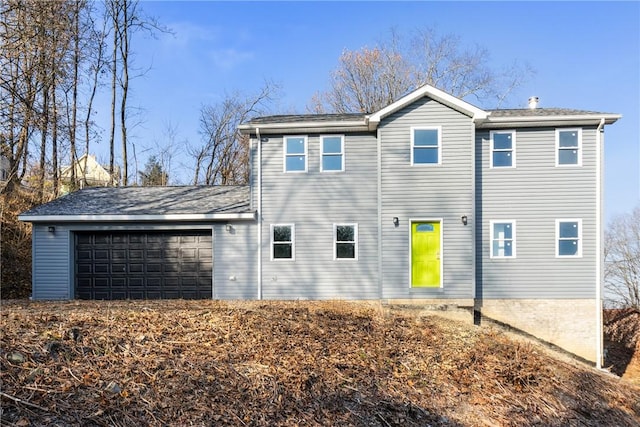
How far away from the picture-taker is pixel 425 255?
10.4 metres

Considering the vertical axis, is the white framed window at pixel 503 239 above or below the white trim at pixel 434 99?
below

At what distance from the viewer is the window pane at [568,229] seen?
10672 mm

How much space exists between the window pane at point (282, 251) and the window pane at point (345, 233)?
146cm

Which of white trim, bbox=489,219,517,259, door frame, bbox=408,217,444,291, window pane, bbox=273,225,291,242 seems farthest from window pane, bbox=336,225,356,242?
white trim, bbox=489,219,517,259

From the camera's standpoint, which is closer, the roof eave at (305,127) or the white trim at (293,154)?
the roof eave at (305,127)

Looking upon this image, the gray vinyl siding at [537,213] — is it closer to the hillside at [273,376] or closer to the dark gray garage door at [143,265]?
the hillside at [273,376]

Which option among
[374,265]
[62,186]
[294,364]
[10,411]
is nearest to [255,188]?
[374,265]

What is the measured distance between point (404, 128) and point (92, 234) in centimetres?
965

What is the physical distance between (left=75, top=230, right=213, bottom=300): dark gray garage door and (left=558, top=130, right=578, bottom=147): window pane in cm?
1048

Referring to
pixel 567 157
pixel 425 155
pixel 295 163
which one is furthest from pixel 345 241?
pixel 567 157

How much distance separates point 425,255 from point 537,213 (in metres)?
3.43

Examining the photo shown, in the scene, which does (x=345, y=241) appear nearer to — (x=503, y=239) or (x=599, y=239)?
(x=503, y=239)

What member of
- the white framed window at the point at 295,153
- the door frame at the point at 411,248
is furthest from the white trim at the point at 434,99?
the door frame at the point at 411,248

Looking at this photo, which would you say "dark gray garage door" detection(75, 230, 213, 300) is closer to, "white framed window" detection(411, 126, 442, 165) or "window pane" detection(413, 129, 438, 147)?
"white framed window" detection(411, 126, 442, 165)
